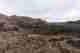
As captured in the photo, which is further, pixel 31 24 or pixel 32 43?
pixel 31 24

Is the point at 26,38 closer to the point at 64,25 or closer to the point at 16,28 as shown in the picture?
the point at 16,28

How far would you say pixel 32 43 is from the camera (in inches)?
29.7

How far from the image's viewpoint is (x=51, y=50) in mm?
706

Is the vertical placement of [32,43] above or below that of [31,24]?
below

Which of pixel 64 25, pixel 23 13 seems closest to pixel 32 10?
pixel 23 13

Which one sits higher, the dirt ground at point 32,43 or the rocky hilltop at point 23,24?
the rocky hilltop at point 23,24

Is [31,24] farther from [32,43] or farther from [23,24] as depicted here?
[32,43]

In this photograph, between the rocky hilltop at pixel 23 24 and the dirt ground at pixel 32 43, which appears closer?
the dirt ground at pixel 32 43

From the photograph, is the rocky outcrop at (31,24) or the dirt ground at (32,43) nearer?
the dirt ground at (32,43)

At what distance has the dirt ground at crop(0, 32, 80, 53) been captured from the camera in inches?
28.0

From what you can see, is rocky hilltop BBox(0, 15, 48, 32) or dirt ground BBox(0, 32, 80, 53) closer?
dirt ground BBox(0, 32, 80, 53)

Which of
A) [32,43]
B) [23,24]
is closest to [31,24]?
[23,24]

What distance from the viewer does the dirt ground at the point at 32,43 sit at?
0.71 m

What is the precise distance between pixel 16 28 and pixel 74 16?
1.40 feet
